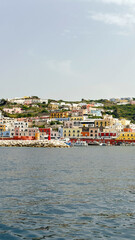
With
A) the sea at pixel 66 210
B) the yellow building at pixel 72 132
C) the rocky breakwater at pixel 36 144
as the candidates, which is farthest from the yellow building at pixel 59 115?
the sea at pixel 66 210

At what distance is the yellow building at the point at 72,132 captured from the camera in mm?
149750

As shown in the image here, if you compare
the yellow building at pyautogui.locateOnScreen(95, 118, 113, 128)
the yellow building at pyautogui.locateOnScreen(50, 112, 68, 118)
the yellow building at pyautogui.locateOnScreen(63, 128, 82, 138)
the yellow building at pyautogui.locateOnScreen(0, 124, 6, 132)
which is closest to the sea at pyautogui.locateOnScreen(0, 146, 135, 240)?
the yellow building at pyautogui.locateOnScreen(63, 128, 82, 138)

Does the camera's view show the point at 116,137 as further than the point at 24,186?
Yes

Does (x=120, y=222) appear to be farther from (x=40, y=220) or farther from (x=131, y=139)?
(x=131, y=139)

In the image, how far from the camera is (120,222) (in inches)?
597

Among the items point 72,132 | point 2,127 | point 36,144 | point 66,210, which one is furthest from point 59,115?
point 66,210

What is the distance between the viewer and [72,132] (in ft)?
494

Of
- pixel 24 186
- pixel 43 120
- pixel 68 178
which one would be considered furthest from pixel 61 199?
pixel 43 120

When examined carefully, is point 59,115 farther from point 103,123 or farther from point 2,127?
point 2,127

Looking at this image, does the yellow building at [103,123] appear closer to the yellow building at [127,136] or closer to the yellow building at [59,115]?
the yellow building at [127,136]

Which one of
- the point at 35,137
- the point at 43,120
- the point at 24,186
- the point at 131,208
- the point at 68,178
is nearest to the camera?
the point at 131,208

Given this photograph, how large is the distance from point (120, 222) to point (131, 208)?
108 inches

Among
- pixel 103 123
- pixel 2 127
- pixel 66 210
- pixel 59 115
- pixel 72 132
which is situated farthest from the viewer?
pixel 59 115

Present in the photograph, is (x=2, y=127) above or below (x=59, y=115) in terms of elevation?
below
